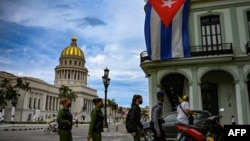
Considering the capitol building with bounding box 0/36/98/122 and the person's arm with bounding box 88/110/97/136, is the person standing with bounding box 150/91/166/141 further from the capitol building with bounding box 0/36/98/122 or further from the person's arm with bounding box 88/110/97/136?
the capitol building with bounding box 0/36/98/122

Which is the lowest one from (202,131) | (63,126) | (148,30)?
(202,131)

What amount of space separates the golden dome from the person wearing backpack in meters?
99.7

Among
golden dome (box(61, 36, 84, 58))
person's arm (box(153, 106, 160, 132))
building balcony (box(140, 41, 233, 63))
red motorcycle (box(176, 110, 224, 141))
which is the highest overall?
golden dome (box(61, 36, 84, 58))

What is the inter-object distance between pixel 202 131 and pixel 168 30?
12200 mm

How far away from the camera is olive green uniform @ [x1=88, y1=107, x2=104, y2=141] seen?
613 cm

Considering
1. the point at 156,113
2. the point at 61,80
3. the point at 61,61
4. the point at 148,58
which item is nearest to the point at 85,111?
the point at 61,80

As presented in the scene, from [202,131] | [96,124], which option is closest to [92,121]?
[96,124]

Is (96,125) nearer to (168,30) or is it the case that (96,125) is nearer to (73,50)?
(168,30)

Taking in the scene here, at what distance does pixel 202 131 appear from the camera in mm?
6168

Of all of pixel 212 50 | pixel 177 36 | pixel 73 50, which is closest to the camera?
pixel 212 50

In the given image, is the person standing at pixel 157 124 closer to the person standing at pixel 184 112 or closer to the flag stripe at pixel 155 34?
the person standing at pixel 184 112

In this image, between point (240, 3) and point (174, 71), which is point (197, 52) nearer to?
point (174, 71)

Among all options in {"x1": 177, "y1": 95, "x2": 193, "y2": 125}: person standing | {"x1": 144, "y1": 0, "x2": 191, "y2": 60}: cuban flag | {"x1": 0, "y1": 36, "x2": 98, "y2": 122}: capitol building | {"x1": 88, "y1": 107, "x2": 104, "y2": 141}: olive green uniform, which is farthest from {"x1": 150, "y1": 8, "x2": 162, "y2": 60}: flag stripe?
{"x1": 0, "y1": 36, "x2": 98, "y2": 122}: capitol building

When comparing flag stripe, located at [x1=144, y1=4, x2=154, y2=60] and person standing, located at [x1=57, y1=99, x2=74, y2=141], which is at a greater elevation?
flag stripe, located at [x1=144, y1=4, x2=154, y2=60]
